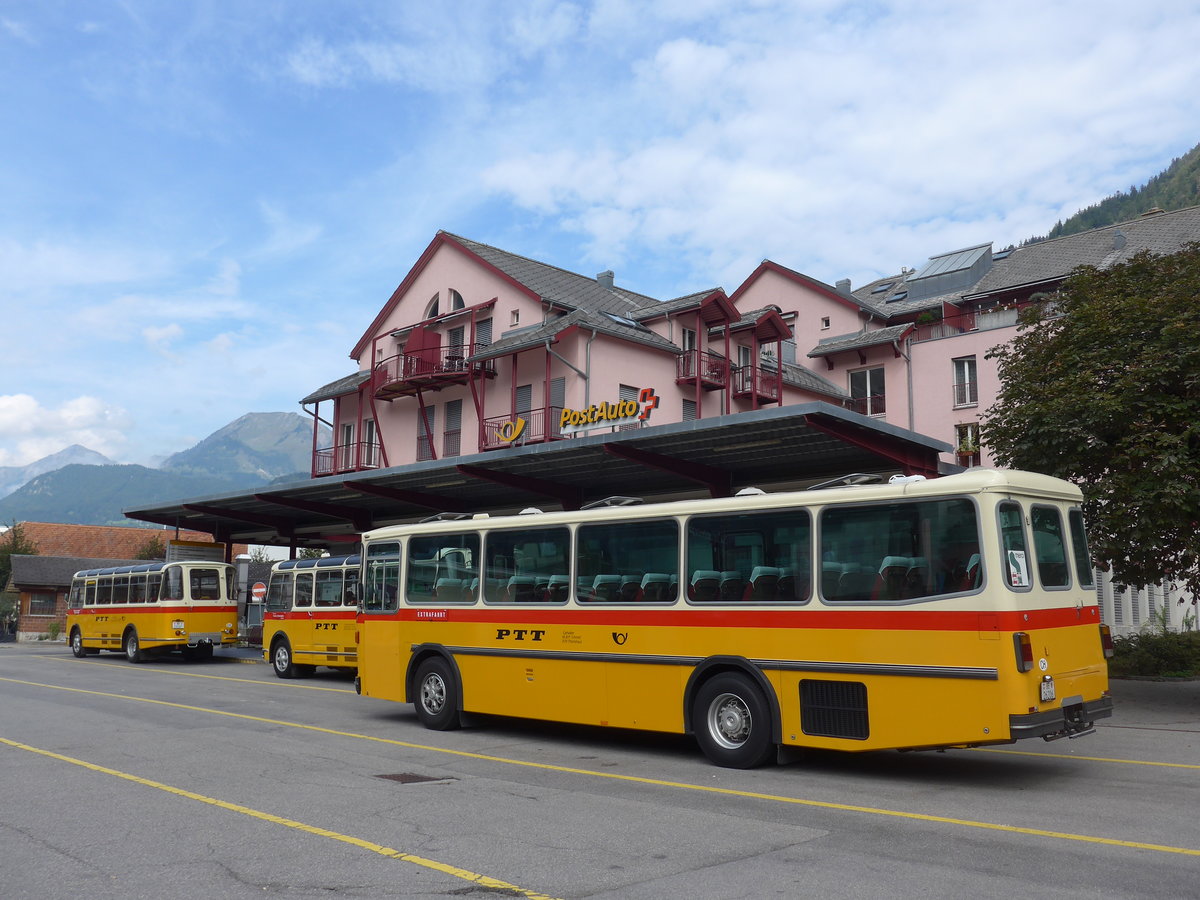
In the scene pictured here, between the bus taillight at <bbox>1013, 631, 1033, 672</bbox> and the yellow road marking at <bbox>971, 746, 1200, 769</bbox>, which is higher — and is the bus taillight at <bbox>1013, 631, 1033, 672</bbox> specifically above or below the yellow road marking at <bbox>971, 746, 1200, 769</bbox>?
above

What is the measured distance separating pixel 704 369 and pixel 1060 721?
2741 centimetres

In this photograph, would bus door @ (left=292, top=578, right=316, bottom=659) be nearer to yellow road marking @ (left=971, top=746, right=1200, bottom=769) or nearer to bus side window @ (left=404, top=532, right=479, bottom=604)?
bus side window @ (left=404, top=532, right=479, bottom=604)

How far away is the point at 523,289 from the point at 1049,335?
65.9 ft

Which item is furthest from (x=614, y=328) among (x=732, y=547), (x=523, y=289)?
(x=732, y=547)

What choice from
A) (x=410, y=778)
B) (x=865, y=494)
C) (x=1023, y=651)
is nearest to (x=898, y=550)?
(x=865, y=494)

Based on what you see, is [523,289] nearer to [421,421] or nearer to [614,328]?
[614,328]

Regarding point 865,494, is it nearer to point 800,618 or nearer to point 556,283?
point 800,618

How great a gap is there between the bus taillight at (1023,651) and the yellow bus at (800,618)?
21 mm

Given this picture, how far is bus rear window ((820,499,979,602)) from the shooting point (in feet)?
29.6

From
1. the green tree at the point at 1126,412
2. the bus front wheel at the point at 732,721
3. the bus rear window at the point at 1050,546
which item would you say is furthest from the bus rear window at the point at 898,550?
the green tree at the point at 1126,412

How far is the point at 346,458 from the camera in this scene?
4006 cm

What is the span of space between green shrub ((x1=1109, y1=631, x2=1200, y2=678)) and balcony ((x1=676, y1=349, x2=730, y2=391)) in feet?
55.1

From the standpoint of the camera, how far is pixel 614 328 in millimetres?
33156

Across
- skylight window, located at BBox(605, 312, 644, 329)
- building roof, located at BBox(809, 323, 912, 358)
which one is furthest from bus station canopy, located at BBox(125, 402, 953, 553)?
building roof, located at BBox(809, 323, 912, 358)
